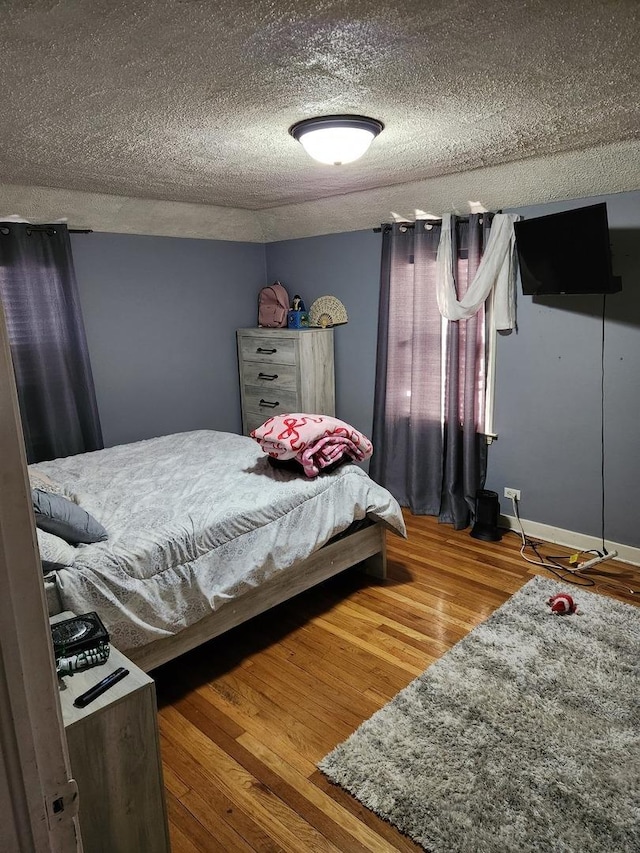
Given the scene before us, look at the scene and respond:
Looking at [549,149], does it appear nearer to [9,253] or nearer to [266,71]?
[266,71]

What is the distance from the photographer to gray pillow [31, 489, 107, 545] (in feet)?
7.45

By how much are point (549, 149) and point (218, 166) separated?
5.68 ft

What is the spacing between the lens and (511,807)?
74.7 inches

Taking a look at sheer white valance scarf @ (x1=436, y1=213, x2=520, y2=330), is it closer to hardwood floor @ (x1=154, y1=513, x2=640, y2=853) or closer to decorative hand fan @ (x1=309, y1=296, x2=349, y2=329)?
decorative hand fan @ (x1=309, y1=296, x2=349, y2=329)

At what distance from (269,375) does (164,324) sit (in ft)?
3.07

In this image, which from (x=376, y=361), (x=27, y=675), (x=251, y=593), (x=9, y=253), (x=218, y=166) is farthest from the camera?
(x=376, y=361)

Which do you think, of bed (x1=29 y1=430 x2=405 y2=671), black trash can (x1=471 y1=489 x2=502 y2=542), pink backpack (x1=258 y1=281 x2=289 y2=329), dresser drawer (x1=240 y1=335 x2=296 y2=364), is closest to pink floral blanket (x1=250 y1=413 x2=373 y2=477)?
bed (x1=29 y1=430 x2=405 y2=671)

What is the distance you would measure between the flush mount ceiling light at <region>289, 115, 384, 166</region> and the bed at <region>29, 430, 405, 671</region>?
5.16 ft

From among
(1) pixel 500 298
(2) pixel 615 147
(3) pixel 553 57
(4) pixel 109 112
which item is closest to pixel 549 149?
(2) pixel 615 147

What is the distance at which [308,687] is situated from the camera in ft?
8.36

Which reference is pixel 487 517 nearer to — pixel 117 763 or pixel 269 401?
pixel 269 401

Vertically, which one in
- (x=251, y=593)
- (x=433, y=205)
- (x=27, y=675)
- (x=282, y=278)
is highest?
(x=433, y=205)

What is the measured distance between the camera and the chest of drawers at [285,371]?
4.68 m

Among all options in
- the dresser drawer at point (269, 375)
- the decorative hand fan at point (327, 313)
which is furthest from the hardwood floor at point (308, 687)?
the decorative hand fan at point (327, 313)
